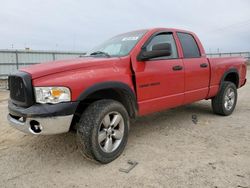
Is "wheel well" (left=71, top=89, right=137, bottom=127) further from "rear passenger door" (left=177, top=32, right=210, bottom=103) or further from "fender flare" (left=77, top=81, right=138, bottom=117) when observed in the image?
"rear passenger door" (left=177, top=32, right=210, bottom=103)

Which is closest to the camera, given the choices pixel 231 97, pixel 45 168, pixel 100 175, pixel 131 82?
pixel 100 175

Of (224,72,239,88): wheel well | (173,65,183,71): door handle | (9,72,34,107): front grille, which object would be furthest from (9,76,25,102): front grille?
(224,72,239,88): wheel well

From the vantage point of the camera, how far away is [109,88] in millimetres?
3428

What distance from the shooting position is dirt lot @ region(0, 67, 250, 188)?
9.59 feet

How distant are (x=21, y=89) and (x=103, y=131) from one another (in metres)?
1.18

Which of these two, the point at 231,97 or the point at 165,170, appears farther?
the point at 231,97

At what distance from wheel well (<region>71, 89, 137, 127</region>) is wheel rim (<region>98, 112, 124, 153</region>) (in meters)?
0.32

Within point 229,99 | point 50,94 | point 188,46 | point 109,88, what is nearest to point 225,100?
point 229,99

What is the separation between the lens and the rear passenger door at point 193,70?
4.75 metres

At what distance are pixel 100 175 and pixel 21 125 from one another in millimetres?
1163

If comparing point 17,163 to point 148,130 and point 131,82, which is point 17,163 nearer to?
point 131,82

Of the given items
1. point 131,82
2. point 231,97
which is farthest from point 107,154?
point 231,97

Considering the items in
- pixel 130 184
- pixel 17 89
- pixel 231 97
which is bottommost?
pixel 130 184

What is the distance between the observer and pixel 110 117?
11.5 ft
